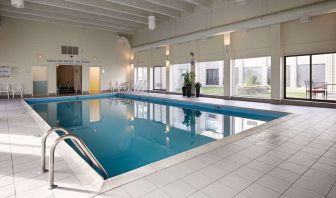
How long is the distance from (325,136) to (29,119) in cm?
703

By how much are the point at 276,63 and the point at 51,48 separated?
41.0 feet

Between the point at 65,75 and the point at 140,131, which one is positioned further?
the point at 65,75

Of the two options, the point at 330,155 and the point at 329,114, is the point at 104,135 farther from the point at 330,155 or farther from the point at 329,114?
the point at 329,114

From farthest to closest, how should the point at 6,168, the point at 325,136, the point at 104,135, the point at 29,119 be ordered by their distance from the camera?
the point at 29,119
the point at 104,135
the point at 325,136
the point at 6,168

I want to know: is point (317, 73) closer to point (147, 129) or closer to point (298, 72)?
point (298, 72)

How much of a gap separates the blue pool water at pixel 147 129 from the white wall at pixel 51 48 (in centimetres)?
595

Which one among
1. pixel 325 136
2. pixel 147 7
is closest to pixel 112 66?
pixel 147 7

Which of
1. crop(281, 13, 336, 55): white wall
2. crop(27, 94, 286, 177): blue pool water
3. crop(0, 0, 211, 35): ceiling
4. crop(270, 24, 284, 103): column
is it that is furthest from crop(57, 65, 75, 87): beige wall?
crop(281, 13, 336, 55): white wall

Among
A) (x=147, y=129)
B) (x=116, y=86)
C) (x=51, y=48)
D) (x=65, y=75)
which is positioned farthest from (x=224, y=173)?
(x=65, y=75)

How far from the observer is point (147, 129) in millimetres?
6219

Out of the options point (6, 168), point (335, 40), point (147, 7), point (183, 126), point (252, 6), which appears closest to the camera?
point (6, 168)

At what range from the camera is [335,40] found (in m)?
7.34

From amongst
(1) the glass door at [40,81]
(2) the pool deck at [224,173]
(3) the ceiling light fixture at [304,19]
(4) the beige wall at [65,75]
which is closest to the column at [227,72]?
(3) the ceiling light fixture at [304,19]

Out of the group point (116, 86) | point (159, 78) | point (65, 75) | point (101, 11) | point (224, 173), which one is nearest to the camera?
point (224, 173)
